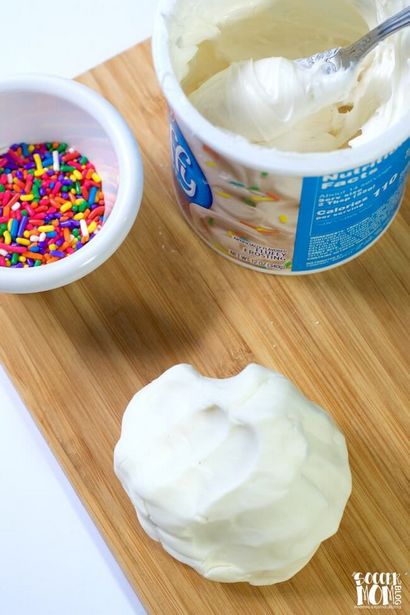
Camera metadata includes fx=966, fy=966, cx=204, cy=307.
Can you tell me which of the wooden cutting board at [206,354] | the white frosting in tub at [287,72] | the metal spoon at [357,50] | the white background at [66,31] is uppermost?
the metal spoon at [357,50]

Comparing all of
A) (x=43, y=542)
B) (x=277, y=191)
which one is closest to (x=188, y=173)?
(x=277, y=191)

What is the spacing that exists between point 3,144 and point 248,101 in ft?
1.06

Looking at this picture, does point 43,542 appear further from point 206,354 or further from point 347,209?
point 347,209

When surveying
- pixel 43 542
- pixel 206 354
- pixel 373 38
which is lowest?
pixel 43 542

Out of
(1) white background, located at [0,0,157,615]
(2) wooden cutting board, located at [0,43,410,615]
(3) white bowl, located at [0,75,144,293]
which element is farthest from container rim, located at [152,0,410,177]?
(1) white background, located at [0,0,157,615]

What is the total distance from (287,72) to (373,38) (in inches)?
3.4

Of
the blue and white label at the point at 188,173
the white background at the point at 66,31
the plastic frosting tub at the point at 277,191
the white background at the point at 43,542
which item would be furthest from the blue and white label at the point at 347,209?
the white background at the point at 66,31

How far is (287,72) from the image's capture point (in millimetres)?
934

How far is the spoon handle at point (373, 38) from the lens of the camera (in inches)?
35.1

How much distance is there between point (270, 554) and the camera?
0.91 meters

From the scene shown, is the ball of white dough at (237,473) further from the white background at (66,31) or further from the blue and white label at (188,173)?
the white background at (66,31)

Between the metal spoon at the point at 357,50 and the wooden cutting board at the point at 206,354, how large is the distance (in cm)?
22

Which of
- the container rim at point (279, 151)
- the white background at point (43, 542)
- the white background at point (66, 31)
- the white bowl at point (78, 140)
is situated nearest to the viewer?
the container rim at point (279, 151)

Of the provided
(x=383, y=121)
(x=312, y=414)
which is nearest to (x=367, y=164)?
(x=383, y=121)
